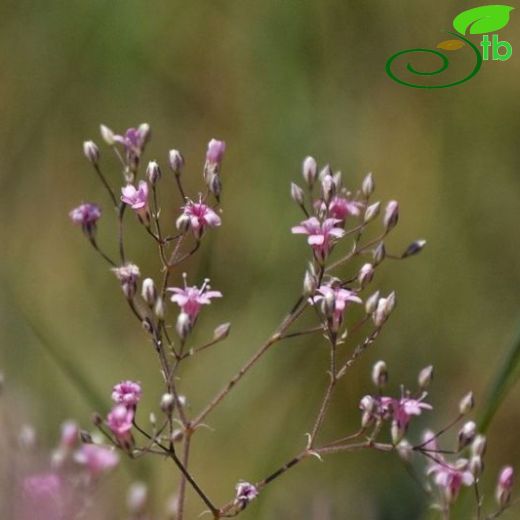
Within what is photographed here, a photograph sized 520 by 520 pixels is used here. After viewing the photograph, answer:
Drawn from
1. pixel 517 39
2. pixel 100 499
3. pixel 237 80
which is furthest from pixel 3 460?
pixel 517 39

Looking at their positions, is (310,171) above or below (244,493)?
above

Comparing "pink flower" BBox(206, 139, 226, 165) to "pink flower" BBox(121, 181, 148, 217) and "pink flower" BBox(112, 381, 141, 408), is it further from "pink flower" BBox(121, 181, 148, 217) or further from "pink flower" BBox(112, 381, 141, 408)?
"pink flower" BBox(112, 381, 141, 408)

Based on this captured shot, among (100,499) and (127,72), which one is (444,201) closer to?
(127,72)

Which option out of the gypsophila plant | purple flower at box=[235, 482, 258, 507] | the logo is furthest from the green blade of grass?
the logo

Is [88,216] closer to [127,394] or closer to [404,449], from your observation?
[127,394]

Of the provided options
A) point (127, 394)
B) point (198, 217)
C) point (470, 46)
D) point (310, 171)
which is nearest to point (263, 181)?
point (470, 46)

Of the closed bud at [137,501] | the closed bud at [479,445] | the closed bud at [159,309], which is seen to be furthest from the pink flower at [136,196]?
the closed bud at [479,445]
